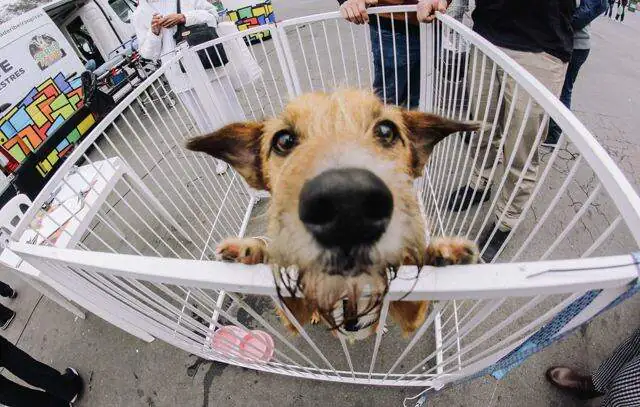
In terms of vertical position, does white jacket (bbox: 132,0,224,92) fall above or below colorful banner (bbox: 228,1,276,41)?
above

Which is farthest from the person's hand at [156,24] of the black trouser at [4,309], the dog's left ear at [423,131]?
the black trouser at [4,309]

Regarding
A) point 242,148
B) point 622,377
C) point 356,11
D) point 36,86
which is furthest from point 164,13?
point 622,377

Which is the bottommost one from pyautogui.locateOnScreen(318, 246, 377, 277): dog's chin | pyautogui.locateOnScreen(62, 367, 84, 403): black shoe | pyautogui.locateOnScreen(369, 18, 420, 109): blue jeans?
pyautogui.locateOnScreen(62, 367, 84, 403): black shoe

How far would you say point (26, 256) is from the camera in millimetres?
1333

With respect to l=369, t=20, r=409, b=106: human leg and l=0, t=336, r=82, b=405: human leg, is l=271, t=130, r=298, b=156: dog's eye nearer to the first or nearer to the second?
l=369, t=20, r=409, b=106: human leg

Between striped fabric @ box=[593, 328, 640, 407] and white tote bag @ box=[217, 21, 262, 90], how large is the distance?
11.9ft

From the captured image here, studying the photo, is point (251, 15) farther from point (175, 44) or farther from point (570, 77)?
point (570, 77)

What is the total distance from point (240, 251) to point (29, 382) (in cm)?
224

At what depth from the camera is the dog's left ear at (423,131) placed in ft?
5.55

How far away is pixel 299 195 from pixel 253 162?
1121 millimetres

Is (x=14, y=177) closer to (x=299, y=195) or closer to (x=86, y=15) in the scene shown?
(x=86, y=15)

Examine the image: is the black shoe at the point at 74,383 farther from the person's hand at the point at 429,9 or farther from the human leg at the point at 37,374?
the person's hand at the point at 429,9

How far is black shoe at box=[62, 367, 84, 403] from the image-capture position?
259cm

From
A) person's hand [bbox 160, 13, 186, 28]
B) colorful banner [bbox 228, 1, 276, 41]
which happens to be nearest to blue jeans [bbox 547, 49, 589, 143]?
person's hand [bbox 160, 13, 186, 28]
